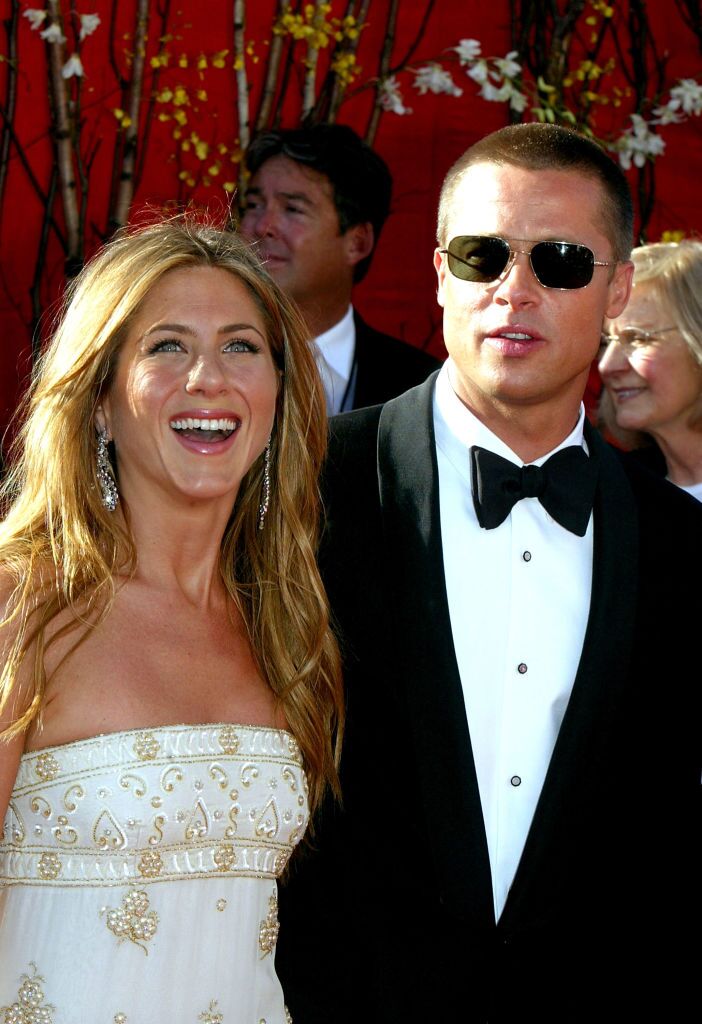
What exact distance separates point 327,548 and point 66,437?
506mm

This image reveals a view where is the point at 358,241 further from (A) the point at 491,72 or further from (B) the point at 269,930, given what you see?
(B) the point at 269,930

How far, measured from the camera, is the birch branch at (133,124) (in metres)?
4.21

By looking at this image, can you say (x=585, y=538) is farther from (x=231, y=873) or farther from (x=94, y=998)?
(x=94, y=998)

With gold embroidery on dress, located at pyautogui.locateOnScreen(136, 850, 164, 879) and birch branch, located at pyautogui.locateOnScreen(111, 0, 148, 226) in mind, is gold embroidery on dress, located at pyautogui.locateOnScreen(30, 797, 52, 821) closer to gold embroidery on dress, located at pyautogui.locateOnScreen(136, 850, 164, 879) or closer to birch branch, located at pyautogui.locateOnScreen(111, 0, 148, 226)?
gold embroidery on dress, located at pyautogui.locateOnScreen(136, 850, 164, 879)

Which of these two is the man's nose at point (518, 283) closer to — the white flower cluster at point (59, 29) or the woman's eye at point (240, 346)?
the woman's eye at point (240, 346)

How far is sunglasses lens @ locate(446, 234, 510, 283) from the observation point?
2.70 metres

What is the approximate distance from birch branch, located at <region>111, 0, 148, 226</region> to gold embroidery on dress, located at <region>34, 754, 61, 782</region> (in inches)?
95.0

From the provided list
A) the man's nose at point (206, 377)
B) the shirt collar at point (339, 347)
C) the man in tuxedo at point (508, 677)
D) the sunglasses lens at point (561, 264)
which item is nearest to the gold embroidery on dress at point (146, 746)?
the man in tuxedo at point (508, 677)

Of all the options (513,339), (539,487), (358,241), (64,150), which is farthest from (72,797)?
(358,241)

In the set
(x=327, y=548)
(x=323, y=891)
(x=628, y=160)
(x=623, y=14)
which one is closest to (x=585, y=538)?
(x=327, y=548)

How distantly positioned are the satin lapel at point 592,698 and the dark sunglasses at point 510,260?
46 centimetres

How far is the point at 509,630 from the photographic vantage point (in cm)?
256

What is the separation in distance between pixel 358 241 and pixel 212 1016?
2805 mm

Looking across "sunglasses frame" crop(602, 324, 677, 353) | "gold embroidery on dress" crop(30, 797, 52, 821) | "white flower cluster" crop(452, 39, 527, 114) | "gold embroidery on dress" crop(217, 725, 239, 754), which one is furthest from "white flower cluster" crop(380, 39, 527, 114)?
"gold embroidery on dress" crop(30, 797, 52, 821)
